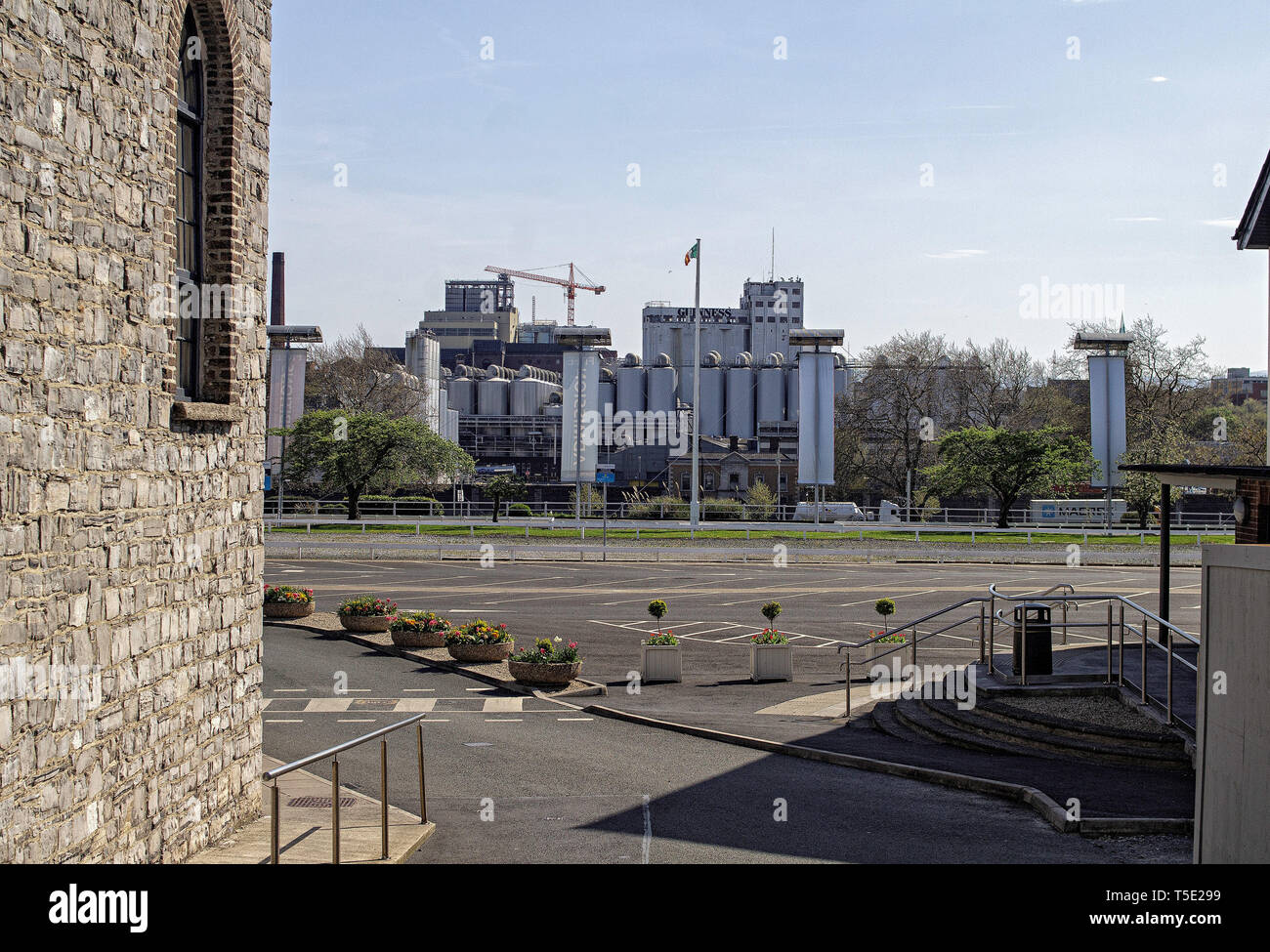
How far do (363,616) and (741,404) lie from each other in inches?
3700

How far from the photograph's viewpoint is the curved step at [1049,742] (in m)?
13.2

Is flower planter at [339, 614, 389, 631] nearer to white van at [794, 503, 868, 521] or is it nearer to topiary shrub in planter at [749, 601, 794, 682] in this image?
topiary shrub in planter at [749, 601, 794, 682]

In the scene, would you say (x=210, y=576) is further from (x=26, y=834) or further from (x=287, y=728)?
(x=287, y=728)

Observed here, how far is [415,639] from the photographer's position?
900 inches

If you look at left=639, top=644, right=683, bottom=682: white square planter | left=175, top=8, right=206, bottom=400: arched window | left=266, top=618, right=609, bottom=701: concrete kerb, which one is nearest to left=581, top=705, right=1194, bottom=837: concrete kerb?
left=266, top=618, right=609, bottom=701: concrete kerb

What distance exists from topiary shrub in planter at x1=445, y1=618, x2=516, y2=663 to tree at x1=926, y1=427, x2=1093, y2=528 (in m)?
41.5

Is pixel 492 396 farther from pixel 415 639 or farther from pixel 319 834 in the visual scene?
pixel 319 834

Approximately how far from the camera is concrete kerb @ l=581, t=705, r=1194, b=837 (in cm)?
1060

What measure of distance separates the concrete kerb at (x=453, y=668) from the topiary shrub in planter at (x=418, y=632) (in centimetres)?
19

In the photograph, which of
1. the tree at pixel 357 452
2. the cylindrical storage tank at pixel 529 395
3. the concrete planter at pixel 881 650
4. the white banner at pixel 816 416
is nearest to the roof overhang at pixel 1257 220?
the concrete planter at pixel 881 650

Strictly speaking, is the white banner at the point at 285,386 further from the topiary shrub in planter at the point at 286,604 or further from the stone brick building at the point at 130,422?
the stone brick building at the point at 130,422

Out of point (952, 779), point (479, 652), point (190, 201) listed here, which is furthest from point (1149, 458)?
point (190, 201)

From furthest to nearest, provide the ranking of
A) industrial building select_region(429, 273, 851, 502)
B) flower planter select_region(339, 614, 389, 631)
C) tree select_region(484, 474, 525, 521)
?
1. industrial building select_region(429, 273, 851, 502)
2. tree select_region(484, 474, 525, 521)
3. flower planter select_region(339, 614, 389, 631)
